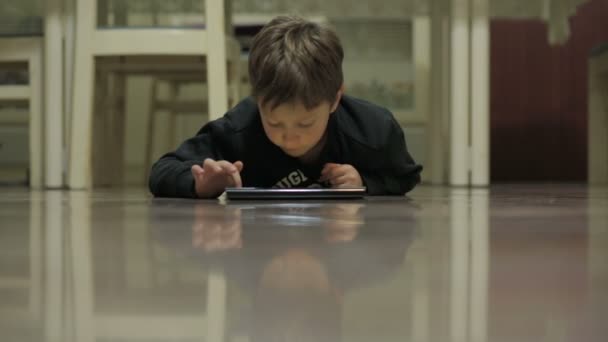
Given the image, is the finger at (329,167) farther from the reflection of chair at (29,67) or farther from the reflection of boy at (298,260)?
the reflection of chair at (29,67)

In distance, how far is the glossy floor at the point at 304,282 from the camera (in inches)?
9.9

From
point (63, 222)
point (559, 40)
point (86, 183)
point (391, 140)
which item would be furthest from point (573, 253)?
point (559, 40)

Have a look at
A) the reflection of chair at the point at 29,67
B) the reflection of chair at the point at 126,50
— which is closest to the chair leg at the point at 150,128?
the reflection of chair at the point at 29,67

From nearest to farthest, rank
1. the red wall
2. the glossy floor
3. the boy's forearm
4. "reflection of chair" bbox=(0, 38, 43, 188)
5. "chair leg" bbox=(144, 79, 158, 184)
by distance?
1. the glossy floor
2. the boy's forearm
3. "reflection of chair" bbox=(0, 38, 43, 188)
4. "chair leg" bbox=(144, 79, 158, 184)
5. the red wall

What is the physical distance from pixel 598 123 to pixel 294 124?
1.78 metres

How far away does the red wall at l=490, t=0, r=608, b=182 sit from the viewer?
2902 mm

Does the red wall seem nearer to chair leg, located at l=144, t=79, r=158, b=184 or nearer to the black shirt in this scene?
chair leg, located at l=144, t=79, r=158, b=184

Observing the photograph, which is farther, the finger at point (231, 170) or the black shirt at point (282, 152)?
the black shirt at point (282, 152)

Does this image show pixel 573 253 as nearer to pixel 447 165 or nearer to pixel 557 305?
pixel 557 305

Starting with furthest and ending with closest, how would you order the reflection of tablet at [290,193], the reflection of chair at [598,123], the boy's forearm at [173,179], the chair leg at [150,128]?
the chair leg at [150,128]
the reflection of chair at [598,123]
the boy's forearm at [173,179]
the reflection of tablet at [290,193]

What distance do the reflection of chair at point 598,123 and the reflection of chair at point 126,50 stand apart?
1285 millimetres

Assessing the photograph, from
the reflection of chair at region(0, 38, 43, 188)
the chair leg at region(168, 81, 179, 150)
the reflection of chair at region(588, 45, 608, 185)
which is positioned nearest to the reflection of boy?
the reflection of chair at region(0, 38, 43, 188)

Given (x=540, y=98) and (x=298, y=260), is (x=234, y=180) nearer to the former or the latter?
(x=298, y=260)

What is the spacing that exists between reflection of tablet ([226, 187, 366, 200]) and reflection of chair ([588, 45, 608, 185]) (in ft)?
5.44
